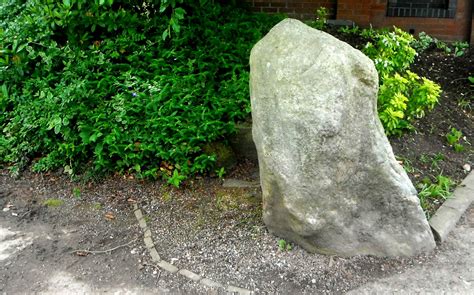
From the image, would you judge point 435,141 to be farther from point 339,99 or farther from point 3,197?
point 3,197

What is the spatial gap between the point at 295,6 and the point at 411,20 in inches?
68.5

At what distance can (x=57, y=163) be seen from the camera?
186 inches

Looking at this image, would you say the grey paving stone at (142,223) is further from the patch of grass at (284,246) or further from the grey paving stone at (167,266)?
the patch of grass at (284,246)

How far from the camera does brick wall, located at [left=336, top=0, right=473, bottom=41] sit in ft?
24.5

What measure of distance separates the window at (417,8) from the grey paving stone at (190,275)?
5.71 meters

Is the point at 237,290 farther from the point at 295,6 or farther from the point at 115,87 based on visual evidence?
the point at 295,6

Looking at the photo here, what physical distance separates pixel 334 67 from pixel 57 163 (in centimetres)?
291

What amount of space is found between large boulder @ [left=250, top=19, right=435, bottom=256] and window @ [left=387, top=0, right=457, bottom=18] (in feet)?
16.0

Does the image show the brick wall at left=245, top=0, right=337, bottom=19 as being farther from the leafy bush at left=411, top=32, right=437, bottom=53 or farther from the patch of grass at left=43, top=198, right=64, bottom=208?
the patch of grass at left=43, top=198, right=64, bottom=208

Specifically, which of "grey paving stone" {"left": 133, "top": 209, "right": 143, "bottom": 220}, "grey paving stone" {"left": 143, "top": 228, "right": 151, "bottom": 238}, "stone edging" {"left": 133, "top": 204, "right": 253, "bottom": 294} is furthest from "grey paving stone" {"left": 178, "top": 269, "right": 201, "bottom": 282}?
"grey paving stone" {"left": 133, "top": 209, "right": 143, "bottom": 220}

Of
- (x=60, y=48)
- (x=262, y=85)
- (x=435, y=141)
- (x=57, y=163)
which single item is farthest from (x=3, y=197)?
(x=435, y=141)

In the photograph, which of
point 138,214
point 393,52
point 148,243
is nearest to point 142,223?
point 138,214

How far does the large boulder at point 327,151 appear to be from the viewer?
299cm

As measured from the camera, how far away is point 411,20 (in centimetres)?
757
